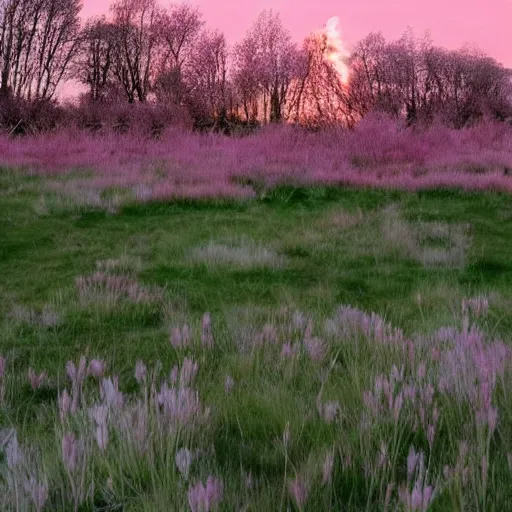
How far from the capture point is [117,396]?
205 cm

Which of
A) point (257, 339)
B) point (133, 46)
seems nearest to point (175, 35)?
point (133, 46)

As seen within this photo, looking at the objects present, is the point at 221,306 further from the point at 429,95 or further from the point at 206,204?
the point at 429,95

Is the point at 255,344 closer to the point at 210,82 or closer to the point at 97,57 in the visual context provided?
the point at 210,82

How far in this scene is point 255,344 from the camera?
3.21 m

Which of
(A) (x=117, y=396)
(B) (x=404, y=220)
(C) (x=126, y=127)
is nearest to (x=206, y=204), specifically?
(B) (x=404, y=220)

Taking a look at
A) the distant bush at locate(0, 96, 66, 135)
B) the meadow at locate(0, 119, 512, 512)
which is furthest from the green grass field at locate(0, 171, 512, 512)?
the distant bush at locate(0, 96, 66, 135)

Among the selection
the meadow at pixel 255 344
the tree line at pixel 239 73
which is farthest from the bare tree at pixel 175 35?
the meadow at pixel 255 344

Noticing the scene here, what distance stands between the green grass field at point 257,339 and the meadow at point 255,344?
0.02 meters

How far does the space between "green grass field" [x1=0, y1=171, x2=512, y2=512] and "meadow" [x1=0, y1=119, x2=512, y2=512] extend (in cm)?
2

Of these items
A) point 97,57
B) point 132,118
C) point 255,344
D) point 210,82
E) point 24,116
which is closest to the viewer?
point 255,344

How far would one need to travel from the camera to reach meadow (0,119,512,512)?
1.64 m

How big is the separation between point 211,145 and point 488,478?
17854 mm

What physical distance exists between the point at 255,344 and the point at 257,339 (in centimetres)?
8

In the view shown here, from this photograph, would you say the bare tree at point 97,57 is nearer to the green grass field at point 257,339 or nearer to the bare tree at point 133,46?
the bare tree at point 133,46
